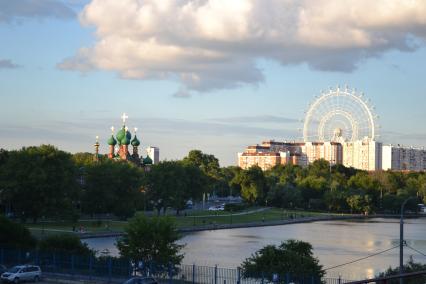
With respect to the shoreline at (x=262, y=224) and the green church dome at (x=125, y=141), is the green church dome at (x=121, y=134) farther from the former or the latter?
the shoreline at (x=262, y=224)

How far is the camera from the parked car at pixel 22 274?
117 feet

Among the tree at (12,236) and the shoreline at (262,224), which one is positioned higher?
the tree at (12,236)

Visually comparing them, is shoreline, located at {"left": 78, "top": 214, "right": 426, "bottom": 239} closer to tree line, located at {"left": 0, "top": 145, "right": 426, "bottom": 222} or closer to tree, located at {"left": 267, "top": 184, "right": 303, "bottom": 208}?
tree line, located at {"left": 0, "top": 145, "right": 426, "bottom": 222}

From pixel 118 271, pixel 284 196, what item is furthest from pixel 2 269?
pixel 284 196

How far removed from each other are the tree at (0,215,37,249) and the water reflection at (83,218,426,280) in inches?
451

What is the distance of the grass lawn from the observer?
76812 millimetres

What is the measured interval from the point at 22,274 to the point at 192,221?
65321 mm

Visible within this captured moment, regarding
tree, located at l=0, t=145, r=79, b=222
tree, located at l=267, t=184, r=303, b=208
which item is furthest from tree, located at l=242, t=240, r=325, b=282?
tree, located at l=267, t=184, r=303, b=208

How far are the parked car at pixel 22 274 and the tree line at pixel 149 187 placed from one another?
42487 millimetres

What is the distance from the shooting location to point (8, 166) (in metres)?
80.2

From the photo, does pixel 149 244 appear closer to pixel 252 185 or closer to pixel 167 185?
pixel 167 185

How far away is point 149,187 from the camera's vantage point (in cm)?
10662

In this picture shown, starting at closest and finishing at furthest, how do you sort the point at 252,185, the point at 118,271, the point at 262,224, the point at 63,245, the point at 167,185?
the point at 118,271
the point at 63,245
the point at 262,224
the point at 167,185
the point at 252,185

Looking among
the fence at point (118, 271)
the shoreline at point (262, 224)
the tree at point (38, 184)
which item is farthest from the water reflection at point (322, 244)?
the fence at point (118, 271)
